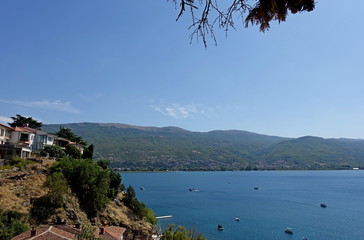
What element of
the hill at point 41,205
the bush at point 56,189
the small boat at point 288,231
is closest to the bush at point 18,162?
the hill at point 41,205

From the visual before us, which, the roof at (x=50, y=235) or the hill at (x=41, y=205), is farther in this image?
the hill at (x=41, y=205)

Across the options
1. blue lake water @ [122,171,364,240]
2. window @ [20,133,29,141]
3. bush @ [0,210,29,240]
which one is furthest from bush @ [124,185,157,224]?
bush @ [0,210,29,240]

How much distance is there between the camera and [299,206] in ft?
286

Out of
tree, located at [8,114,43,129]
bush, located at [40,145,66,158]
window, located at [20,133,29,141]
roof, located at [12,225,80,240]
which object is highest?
tree, located at [8,114,43,129]

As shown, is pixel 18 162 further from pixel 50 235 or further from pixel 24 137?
pixel 50 235

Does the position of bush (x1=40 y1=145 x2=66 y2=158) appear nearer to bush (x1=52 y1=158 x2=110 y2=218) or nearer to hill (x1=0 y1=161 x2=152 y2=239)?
hill (x1=0 y1=161 x2=152 y2=239)

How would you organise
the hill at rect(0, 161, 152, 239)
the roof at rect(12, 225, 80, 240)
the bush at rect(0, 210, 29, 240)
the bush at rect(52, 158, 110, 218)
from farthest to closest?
the bush at rect(52, 158, 110, 218) < the hill at rect(0, 161, 152, 239) < the bush at rect(0, 210, 29, 240) < the roof at rect(12, 225, 80, 240)

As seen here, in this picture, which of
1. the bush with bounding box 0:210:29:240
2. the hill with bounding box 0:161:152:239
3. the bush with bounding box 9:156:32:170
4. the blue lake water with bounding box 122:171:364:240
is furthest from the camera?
the blue lake water with bounding box 122:171:364:240

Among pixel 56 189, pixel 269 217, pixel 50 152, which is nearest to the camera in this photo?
pixel 56 189

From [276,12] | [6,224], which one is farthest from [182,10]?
[6,224]

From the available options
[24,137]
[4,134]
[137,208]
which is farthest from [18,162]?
[137,208]

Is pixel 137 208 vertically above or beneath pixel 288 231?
above

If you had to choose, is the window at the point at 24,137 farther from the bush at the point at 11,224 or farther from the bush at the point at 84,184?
the bush at the point at 11,224

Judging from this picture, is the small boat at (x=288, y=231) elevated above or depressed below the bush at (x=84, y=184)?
below
